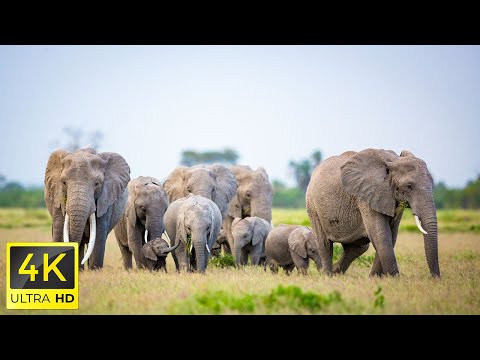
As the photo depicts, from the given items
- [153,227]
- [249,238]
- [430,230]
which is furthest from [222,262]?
[430,230]

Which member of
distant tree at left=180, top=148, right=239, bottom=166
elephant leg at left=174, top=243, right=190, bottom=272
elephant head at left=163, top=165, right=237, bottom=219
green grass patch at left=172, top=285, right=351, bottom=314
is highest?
distant tree at left=180, top=148, right=239, bottom=166

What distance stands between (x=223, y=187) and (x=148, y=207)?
2931 mm

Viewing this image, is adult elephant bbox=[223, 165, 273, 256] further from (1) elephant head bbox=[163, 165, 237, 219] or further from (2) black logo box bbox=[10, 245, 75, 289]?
(2) black logo box bbox=[10, 245, 75, 289]

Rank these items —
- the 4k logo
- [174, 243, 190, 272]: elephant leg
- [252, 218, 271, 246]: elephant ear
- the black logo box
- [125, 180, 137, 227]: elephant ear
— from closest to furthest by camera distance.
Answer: the 4k logo < the black logo box < [174, 243, 190, 272]: elephant leg < [125, 180, 137, 227]: elephant ear < [252, 218, 271, 246]: elephant ear

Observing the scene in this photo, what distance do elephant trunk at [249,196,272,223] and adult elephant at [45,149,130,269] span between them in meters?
5.81

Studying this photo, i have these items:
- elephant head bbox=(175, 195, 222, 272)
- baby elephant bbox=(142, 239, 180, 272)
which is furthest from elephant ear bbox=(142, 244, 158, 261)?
elephant head bbox=(175, 195, 222, 272)

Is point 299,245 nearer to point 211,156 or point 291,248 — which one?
point 291,248

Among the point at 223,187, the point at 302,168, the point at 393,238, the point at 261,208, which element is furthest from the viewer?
the point at 302,168

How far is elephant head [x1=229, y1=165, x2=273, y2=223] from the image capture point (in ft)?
58.0

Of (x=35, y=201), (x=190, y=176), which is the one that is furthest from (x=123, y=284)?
(x=35, y=201)

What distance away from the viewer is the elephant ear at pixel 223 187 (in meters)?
15.8

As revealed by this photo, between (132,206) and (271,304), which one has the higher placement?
(132,206)

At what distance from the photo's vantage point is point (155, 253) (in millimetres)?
12680

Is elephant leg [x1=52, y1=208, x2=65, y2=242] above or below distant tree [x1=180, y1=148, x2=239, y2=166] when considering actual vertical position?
below
